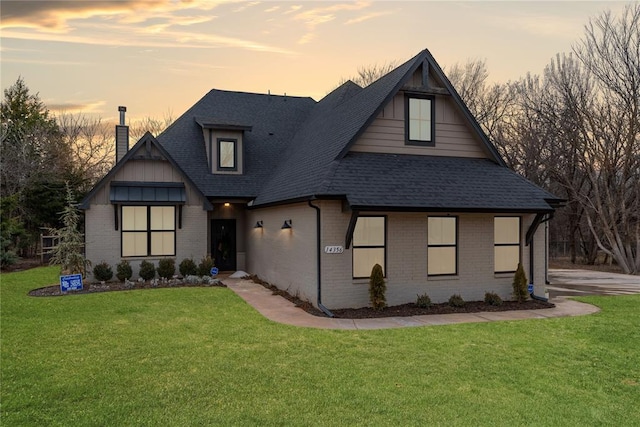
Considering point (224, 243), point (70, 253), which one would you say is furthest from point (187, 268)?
point (70, 253)

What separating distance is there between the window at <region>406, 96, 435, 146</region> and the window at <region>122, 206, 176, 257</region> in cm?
958

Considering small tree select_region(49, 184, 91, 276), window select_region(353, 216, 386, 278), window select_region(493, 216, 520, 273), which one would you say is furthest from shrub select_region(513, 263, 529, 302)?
small tree select_region(49, 184, 91, 276)

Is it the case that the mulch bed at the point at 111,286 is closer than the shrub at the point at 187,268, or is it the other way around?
the mulch bed at the point at 111,286

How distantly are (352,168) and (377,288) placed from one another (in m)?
3.44

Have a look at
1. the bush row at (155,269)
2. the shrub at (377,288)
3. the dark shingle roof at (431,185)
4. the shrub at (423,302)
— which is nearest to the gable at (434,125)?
the dark shingle roof at (431,185)

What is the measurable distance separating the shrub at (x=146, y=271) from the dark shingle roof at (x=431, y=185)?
8.55 m

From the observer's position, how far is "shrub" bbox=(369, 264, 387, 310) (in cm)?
1170

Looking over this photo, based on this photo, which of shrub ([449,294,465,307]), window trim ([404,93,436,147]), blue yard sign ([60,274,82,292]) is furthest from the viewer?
blue yard sign ([60,274,82,292])

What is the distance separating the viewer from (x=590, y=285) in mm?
18453

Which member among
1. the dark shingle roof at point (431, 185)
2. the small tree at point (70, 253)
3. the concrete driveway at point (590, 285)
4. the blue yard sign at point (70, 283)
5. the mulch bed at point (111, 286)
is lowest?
the concrete driveway at point (590, 285)

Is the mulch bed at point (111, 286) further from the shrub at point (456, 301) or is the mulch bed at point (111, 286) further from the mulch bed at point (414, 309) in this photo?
the shrub at point (456, 301)

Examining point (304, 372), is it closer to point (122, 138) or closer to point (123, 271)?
point (123, 271)

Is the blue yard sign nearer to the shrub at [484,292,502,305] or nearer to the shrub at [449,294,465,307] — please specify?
the shrub at [449,294,465,307]

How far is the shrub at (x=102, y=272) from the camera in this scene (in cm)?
1616
